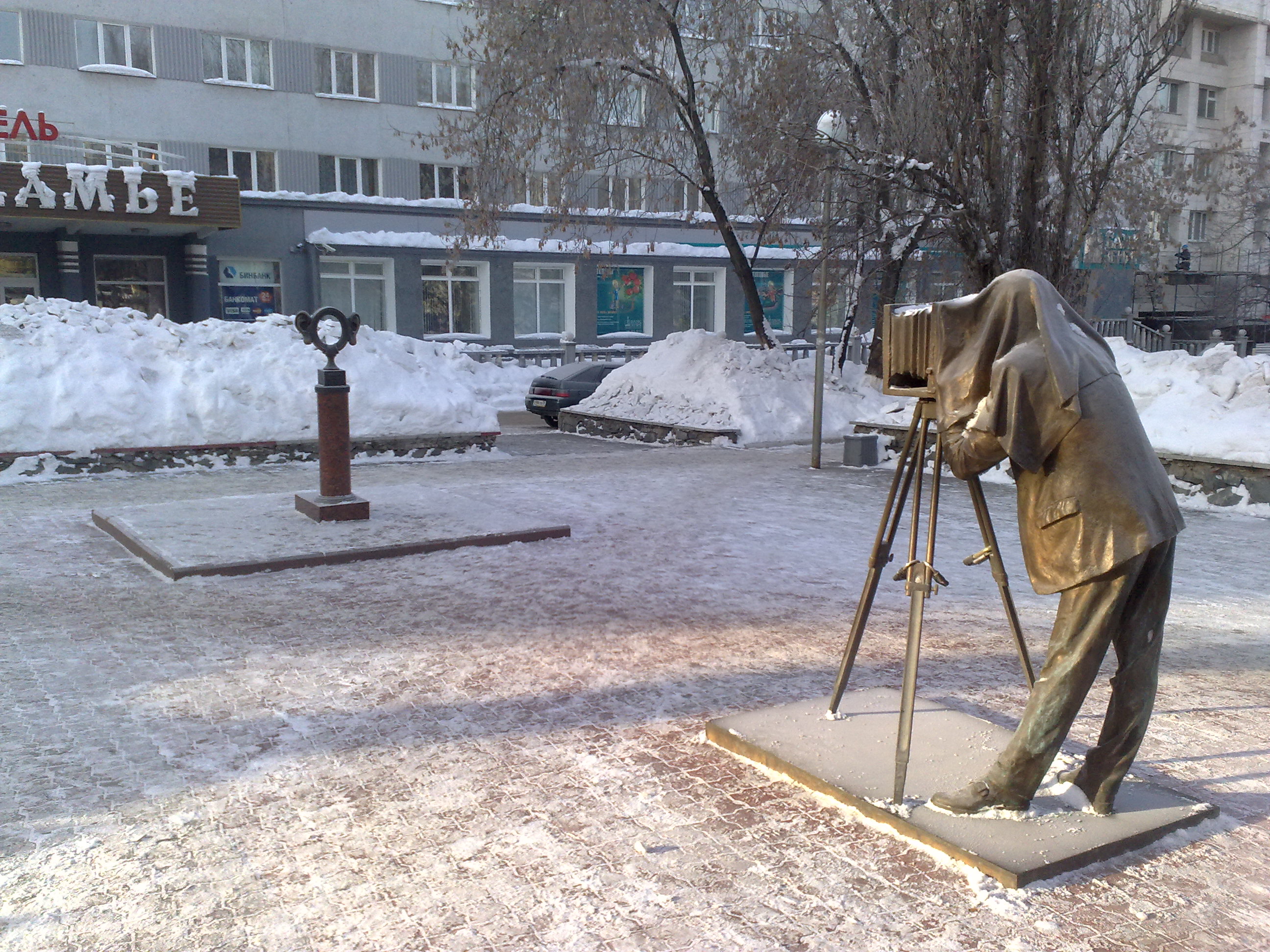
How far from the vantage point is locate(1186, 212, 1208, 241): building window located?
48219mm

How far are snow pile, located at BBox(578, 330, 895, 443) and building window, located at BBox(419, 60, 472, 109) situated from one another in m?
16.6

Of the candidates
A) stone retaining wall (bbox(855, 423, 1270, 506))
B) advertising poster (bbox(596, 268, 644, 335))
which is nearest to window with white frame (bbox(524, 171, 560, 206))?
stone retaining wall (bbox(855, 423, 1270, 506))

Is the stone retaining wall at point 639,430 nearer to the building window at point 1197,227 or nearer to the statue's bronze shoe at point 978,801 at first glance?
the statue's bronze shoe at point 978,801

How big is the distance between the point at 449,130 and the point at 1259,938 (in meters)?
18.6

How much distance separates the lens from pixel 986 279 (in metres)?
14.4

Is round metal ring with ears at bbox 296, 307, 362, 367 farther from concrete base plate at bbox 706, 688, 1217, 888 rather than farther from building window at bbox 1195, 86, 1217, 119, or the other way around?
building window at bbox 1195, 86, 1217, 119

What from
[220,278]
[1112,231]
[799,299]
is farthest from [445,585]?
[799,299]

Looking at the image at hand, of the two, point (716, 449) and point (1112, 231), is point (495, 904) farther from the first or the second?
point (1112, 231)

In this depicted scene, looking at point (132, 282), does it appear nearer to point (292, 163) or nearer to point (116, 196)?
point (116, 196)

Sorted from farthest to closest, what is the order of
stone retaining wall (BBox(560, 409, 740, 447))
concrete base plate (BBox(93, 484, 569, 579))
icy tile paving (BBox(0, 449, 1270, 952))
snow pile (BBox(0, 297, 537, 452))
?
stone retaining wall (BBox(560, 409, 740, 447)), snow pile (BBox(0, 297, 537, 452)), concrete base plate (BBox(93, 484, 569, 579)), icy tile paving (BBox(0, 449, 1270, 952))

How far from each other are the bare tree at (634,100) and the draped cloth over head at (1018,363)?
13820mm

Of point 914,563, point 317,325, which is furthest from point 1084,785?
point 317,325

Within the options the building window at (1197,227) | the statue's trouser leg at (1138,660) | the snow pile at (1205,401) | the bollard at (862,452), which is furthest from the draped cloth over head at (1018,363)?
the building window at (1197,227)

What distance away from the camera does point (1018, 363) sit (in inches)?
133
